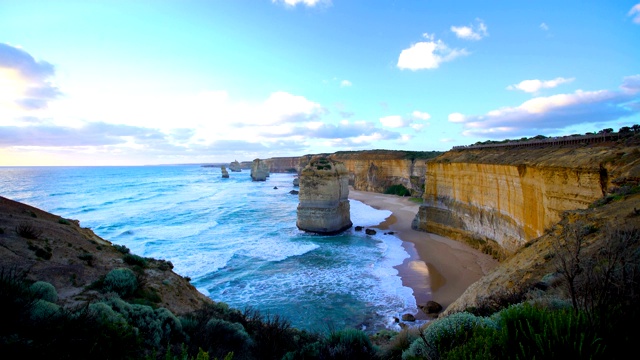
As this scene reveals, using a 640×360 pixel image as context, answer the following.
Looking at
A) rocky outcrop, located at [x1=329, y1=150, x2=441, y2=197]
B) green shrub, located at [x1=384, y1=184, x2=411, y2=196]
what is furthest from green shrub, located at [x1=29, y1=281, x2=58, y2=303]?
green shrub, located at [x1=384, y1=184, x2=411, y2=196]

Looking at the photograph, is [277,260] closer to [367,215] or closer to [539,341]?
[539,341]

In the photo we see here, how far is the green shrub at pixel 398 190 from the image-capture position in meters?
55.5

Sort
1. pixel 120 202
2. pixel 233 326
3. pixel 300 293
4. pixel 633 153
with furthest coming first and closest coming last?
pixel 120 202 → pixel 300 293 → pixel 633 153 → pixel 233 326

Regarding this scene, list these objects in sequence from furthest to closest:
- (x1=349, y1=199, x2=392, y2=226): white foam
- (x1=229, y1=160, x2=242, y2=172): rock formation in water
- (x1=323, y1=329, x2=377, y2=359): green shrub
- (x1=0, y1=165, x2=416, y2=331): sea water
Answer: (x1=229, y1=160, x2=242, y2=172): rock formation in water
(x1=349, y1=199, x2=392, y2=226): white foam
(x1=0, y1=165, x2=416, y2=331): sea water
(x1=323, y1=329, x2=377, y2=359): green shrub

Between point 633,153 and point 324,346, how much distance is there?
1363cm

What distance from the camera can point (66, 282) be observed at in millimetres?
7055

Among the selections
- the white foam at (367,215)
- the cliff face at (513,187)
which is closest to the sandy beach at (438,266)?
the cliff face at (513,187)

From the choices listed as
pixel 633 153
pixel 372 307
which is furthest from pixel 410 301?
pixel 633 153

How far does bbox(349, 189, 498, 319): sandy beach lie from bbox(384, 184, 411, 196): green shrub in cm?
2842

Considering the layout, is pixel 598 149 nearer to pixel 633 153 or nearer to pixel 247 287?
pixel 633 153

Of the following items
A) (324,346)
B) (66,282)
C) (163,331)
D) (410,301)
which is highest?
(66,282)

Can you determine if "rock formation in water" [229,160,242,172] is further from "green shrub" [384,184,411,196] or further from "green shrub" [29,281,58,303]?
"green shrub" [29,281,58,303]

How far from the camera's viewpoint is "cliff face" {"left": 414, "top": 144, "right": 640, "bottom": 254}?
38.6 ft

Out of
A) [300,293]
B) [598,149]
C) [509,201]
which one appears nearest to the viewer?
[598,149]
